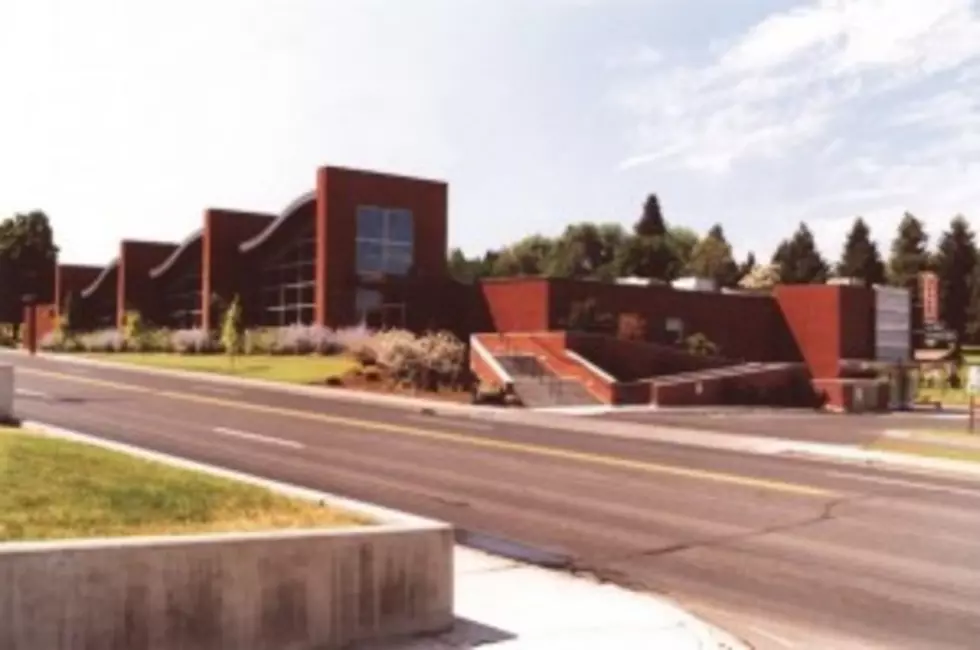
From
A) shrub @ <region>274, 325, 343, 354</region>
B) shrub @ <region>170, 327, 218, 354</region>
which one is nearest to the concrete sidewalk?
shrub @ <region>274, 325, 343, 354</region>

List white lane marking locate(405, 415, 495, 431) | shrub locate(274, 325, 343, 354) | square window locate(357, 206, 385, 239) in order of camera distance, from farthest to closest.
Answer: square window locate(357, 206, 385, 239) → shrub locate(274, 325, 343, 354) → white lane marking locate(405, 415, 495, 431)

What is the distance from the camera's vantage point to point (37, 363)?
46.2m

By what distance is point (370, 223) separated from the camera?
4978cm

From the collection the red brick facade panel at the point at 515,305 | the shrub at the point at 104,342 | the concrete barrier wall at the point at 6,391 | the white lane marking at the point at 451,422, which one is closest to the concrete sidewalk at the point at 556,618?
the concrete barrier wall at the point at 6,391

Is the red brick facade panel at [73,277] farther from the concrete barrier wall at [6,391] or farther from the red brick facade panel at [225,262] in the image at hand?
the concrete barrier wall at [6,391]

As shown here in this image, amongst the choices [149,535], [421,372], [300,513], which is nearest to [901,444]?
[421,372]

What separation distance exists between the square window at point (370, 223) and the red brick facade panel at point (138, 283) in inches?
844

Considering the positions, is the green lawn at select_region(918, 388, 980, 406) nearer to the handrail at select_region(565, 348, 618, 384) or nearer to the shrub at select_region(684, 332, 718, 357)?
the shrub at select_region(684, 332, 718, 357)

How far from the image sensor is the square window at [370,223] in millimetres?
49531

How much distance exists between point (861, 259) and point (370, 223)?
82.9 meters

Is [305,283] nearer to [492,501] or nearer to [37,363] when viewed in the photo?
[37,363]

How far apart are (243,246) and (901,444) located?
39.3m

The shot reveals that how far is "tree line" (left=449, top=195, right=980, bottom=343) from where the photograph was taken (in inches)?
4289

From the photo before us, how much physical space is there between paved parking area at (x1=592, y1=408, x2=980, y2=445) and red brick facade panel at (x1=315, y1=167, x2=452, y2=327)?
1901cm
